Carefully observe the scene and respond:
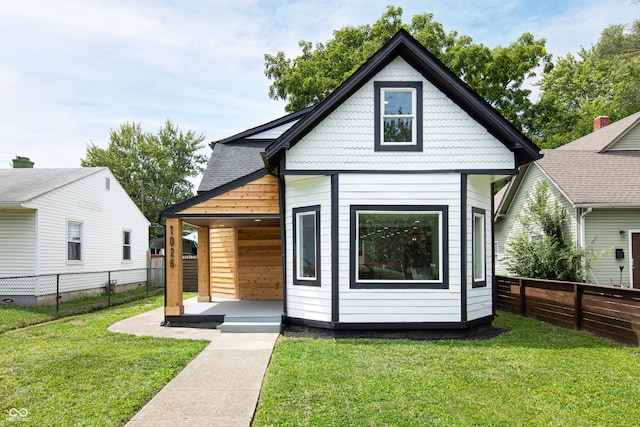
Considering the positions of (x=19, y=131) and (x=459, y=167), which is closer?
(x=459, y=167)

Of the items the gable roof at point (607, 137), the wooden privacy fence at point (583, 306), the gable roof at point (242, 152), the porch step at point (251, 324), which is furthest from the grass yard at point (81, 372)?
the gable roof at point (607, 137)

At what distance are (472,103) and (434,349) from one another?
457 centimetres

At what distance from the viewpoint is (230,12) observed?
10.4 meters

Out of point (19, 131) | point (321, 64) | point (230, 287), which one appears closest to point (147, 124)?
point (19, 131)

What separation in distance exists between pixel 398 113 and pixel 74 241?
12581mm

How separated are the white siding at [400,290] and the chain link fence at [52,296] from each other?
758 centimetres

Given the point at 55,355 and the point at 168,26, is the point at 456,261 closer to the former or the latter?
the point at 55,355

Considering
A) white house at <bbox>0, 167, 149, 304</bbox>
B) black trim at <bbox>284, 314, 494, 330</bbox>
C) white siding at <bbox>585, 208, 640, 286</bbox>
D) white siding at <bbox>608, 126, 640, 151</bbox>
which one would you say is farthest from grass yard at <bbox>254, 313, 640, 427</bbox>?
white siding at <bbox>608, 126, 640, 151</bbox>

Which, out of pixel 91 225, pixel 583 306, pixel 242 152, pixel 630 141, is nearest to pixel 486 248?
pixel 583 306

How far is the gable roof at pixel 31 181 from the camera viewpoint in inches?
510

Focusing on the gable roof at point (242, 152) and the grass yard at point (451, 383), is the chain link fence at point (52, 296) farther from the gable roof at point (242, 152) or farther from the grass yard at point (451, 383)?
the grass yard at point (451, 383)

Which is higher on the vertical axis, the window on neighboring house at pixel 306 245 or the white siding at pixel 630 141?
the white siding at pixel 630 141

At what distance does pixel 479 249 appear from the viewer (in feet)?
29.9

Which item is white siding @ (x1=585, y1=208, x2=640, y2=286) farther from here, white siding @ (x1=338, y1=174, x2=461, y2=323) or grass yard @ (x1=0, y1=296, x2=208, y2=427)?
grass yard @ (x1=0, y1=296, x2=208, y2=427)
